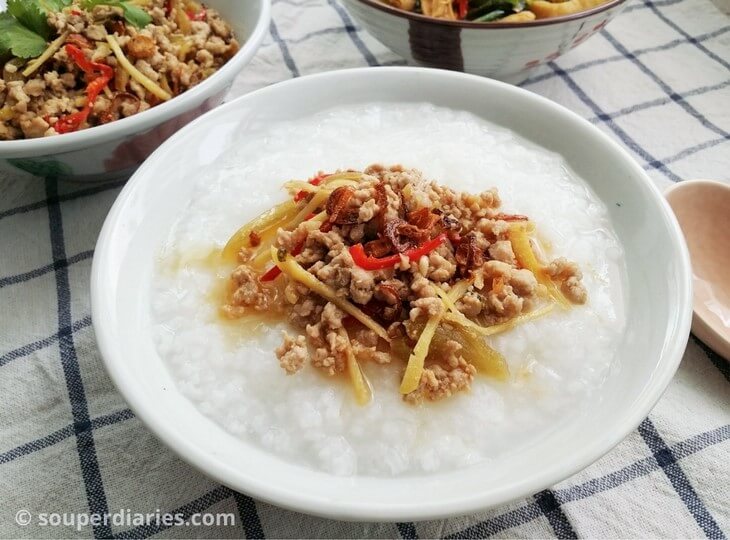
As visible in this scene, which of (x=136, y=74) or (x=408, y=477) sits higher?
(x=136, y=74)

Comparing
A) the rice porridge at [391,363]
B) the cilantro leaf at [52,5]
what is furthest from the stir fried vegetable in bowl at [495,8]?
the cilantro leaf at [52,5]

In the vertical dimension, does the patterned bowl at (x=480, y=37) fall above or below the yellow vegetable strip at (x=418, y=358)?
above

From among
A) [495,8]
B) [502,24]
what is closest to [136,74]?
[502,24]

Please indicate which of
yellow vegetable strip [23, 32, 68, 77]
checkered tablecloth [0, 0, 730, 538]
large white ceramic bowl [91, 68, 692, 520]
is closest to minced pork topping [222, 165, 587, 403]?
large white ceramic bowl [91, 68, 692, 520]

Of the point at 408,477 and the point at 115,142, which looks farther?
the point at 115,142

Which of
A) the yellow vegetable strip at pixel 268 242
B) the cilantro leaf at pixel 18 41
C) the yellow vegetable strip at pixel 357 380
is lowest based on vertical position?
the yellow vegetable strip at pixel 357 380

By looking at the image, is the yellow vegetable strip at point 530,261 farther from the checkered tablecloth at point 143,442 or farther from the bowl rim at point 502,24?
the bowl rim at point 502,24

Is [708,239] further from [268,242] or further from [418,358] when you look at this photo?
[268,242]

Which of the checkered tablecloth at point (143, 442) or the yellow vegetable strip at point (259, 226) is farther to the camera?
the yellow vegetable strip at point (259, 226)
